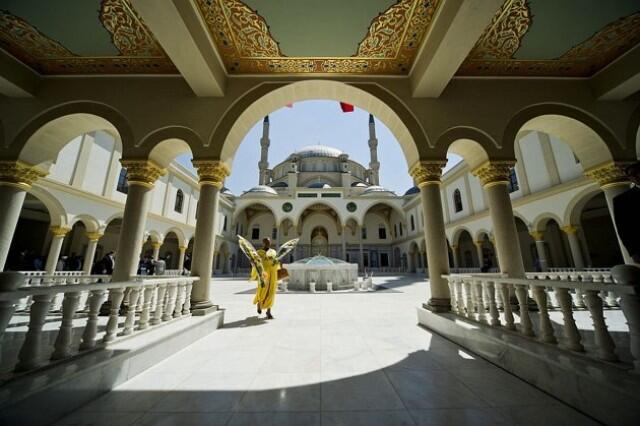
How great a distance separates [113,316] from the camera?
8.47ft

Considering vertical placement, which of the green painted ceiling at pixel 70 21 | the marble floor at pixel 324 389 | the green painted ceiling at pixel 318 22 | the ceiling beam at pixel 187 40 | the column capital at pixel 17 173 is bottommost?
the marble floor at pixel 324 389

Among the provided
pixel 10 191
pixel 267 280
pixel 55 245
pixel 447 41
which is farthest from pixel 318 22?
pixel 55 245

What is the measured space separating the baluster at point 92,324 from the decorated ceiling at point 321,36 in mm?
3985

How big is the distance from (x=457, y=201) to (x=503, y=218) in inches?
559

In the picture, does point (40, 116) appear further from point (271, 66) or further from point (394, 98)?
point (394, 98)

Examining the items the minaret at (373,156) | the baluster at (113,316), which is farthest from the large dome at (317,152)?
the baluster at (113,316)

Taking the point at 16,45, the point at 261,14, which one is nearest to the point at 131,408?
the point at 261,14

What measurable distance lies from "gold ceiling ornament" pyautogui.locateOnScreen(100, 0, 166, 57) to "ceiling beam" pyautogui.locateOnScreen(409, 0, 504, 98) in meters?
4.65

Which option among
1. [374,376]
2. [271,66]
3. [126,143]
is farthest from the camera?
[271,66]

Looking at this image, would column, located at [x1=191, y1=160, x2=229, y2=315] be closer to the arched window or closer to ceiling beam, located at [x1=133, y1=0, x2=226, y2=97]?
ceiling beam, located at [x1=133, y1=0, x2=226, y2=97]

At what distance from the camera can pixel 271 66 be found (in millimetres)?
4793

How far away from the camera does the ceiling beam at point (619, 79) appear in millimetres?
4320

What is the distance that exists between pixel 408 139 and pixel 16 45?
7209mm

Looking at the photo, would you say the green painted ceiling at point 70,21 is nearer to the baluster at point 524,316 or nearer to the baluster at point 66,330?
the baluster at point 66,330
